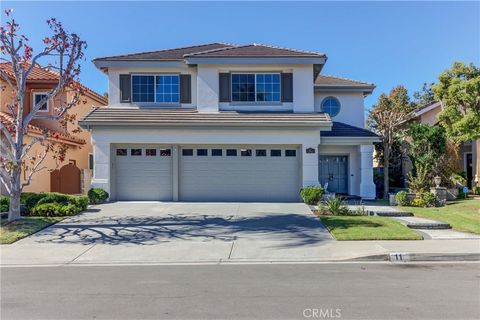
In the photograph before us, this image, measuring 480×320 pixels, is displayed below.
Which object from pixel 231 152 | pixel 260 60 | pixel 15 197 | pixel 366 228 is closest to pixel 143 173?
pixel 231 152

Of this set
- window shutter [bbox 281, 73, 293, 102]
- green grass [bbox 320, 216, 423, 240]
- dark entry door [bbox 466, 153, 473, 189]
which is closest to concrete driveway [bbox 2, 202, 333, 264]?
green grass [bbox 320, 216, 423, 240]

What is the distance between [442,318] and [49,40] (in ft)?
42.8

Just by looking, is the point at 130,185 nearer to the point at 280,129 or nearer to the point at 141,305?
the point at 280,129

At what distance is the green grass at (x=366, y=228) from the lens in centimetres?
1042

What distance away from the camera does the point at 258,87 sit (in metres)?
18.7

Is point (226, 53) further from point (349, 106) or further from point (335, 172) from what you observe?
point (335, 172)

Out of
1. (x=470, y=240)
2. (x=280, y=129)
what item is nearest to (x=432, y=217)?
(x=470, y=240)

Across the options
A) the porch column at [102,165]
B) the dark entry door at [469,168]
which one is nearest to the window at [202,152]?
the porch column at [102,165]

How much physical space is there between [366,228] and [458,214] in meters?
5.35

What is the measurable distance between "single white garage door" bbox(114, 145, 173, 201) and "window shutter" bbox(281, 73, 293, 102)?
583 centimetres

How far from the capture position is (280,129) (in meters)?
17.4

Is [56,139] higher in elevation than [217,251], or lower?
higher

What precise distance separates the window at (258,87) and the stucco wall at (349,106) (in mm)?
3255

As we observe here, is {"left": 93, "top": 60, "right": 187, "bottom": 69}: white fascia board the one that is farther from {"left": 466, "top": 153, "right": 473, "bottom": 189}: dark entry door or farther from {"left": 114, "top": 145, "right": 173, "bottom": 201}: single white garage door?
{"left": 466, "top": 153, "right": 473, "bottom": 189}: dark entry door
